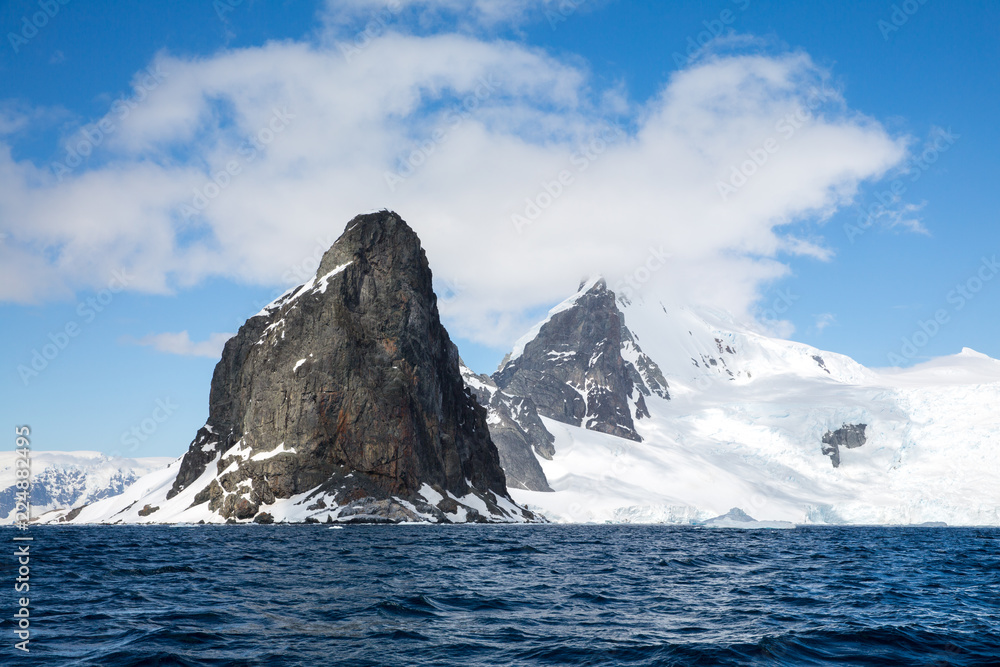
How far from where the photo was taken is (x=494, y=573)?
41531 mm

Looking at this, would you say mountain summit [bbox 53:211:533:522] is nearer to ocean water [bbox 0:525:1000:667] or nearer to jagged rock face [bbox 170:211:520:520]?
jagged rock face [bbox 170:211:520:520]

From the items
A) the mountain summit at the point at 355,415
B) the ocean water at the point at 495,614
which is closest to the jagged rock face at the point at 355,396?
the mountain summit at the point at 355,415

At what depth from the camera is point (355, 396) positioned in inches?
6265

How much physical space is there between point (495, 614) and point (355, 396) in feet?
449

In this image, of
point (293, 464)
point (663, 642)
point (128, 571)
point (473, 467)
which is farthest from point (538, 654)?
point (473, 467)

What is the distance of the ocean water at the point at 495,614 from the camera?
61.9 feet

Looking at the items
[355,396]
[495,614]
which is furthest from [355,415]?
[495,614]

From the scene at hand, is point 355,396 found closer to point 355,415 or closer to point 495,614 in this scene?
point 355,415

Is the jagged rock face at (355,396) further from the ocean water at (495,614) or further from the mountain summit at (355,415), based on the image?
the ocean water at (495,614)

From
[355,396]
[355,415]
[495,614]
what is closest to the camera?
[495,614]

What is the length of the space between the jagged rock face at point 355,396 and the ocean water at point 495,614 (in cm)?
10623

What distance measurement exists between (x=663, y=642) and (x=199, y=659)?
12.4 m

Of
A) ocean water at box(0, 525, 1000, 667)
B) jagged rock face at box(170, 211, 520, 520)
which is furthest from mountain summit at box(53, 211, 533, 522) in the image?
ocean water at box(0, 525, 1000, 667)

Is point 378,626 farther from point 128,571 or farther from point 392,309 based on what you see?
point 392,309
